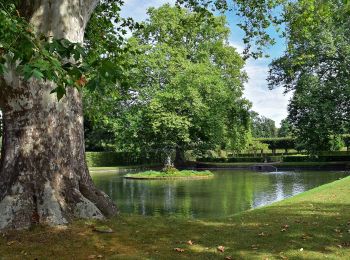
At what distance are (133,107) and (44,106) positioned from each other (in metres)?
30.6

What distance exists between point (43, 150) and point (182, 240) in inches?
95.1

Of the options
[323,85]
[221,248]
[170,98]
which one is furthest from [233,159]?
[221,248]

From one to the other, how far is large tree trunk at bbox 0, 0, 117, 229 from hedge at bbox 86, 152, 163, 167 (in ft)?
135

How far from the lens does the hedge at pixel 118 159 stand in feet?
157

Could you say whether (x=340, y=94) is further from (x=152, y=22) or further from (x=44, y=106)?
(x=44, y=106)

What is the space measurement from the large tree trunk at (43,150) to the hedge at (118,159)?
4121cm

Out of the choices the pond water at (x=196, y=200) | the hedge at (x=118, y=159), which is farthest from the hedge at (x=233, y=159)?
the pond water at (x=196, y=200)

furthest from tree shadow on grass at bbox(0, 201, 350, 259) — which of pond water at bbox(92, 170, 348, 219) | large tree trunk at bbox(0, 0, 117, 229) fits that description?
pond water at bbox(92, 170, 348, 219)

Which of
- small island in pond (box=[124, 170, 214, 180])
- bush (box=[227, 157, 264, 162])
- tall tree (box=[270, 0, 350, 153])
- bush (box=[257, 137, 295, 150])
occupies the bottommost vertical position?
small island in pond (box=[124, 170, 214, 180])

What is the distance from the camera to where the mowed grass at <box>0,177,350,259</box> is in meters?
5.21

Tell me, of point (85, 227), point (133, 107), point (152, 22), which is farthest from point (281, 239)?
point (152, 22)

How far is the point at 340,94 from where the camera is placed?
36000 mm

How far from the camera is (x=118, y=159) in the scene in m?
50.3

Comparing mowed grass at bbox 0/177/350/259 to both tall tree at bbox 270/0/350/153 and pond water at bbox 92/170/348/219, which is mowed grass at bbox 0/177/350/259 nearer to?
pond water at bbox 92/170/348/219
